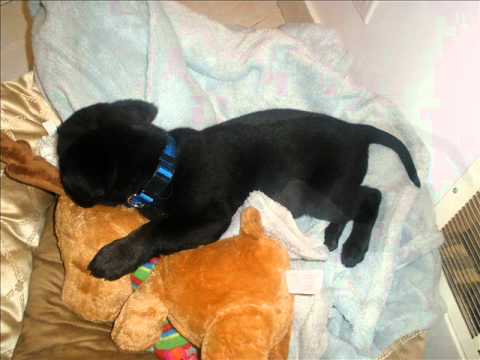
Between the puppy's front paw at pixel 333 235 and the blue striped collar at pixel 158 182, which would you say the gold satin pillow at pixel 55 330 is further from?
the puppy's front paw at pixel 333 235

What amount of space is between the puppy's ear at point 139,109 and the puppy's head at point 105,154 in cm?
5

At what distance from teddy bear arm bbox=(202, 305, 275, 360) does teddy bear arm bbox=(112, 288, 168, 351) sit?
7.8 inches

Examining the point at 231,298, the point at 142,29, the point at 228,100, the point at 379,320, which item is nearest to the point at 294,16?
the point at 228,100

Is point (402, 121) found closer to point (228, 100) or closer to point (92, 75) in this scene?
point (228, 100)

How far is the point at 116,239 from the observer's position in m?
1.35

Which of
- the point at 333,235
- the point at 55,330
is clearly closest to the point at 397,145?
the point at 333,235

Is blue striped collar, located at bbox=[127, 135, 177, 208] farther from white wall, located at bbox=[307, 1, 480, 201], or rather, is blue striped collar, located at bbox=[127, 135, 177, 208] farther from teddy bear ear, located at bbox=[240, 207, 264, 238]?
white wall, located at bbox=[307, 1, 480, 201]

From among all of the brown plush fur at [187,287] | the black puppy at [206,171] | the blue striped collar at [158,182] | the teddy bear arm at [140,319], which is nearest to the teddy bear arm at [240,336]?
the brown plush fur at [187,287]

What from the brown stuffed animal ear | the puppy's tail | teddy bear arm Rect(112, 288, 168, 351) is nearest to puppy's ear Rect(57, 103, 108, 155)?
the brown stuffed animal ear

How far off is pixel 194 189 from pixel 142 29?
3.01ft

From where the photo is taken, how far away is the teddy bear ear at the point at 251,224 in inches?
48.4

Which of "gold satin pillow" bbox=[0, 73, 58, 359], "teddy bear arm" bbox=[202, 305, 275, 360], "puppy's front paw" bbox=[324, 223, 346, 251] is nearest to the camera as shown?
"teddy bear arm" bbox=[202, 305, 275, 360]

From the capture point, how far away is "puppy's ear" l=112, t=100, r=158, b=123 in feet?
4.57

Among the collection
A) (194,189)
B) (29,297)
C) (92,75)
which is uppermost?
(194,189)
